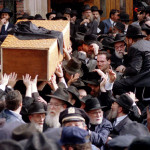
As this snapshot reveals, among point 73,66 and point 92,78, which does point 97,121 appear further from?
point 73,66

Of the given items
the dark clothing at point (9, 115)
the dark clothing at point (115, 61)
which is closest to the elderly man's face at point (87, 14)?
the dark clothing at point (115, 61)

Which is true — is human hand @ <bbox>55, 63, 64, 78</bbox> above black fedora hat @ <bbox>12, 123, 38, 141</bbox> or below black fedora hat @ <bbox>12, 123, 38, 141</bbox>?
below

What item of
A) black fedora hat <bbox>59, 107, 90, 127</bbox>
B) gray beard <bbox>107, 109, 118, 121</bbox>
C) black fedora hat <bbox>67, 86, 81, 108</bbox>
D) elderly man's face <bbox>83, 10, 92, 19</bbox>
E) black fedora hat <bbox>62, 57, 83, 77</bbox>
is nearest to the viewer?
black fedora hat <bbox>59, 107, 90, 127</bbox>

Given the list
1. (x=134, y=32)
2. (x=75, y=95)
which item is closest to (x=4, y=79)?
(x=75, y=95)

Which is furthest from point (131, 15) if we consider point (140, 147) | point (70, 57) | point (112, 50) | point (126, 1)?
point (140, 147)

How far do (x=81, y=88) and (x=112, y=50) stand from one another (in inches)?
76.4

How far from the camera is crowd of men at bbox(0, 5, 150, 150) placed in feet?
18.9

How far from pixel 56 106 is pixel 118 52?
2.78 meters

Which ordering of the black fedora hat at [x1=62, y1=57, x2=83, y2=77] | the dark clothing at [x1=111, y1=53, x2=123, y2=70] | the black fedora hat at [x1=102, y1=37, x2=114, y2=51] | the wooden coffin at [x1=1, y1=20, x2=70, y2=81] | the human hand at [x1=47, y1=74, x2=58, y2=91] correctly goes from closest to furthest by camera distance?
the wooden coffin at [x1=1, y1=20, x2=70, y2=81]
the human hand at [x1=47, y1=74, x2=58, y2=91]
the black fedora hat at [x1=62, y1=57, x2=83, y2=77]
the dark clothing at [x1=111, y1=53, x2=123, y2=70]
the black fedora hat at [x1=102, y1=37, x2=114, y2=51]

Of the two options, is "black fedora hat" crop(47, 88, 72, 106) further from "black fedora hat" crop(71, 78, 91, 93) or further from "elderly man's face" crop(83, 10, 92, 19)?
"elderly man's face" crop(83, 10, 92, 19)

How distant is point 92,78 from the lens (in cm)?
877

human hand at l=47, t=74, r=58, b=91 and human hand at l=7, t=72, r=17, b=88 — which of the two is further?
human hand at l=47, t=74, r=58, b=91

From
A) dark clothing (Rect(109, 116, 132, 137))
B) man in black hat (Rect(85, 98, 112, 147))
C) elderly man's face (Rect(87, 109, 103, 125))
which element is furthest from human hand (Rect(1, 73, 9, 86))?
dark clothing (Rect(109, 116, 132, 137))

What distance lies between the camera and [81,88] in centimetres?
843
